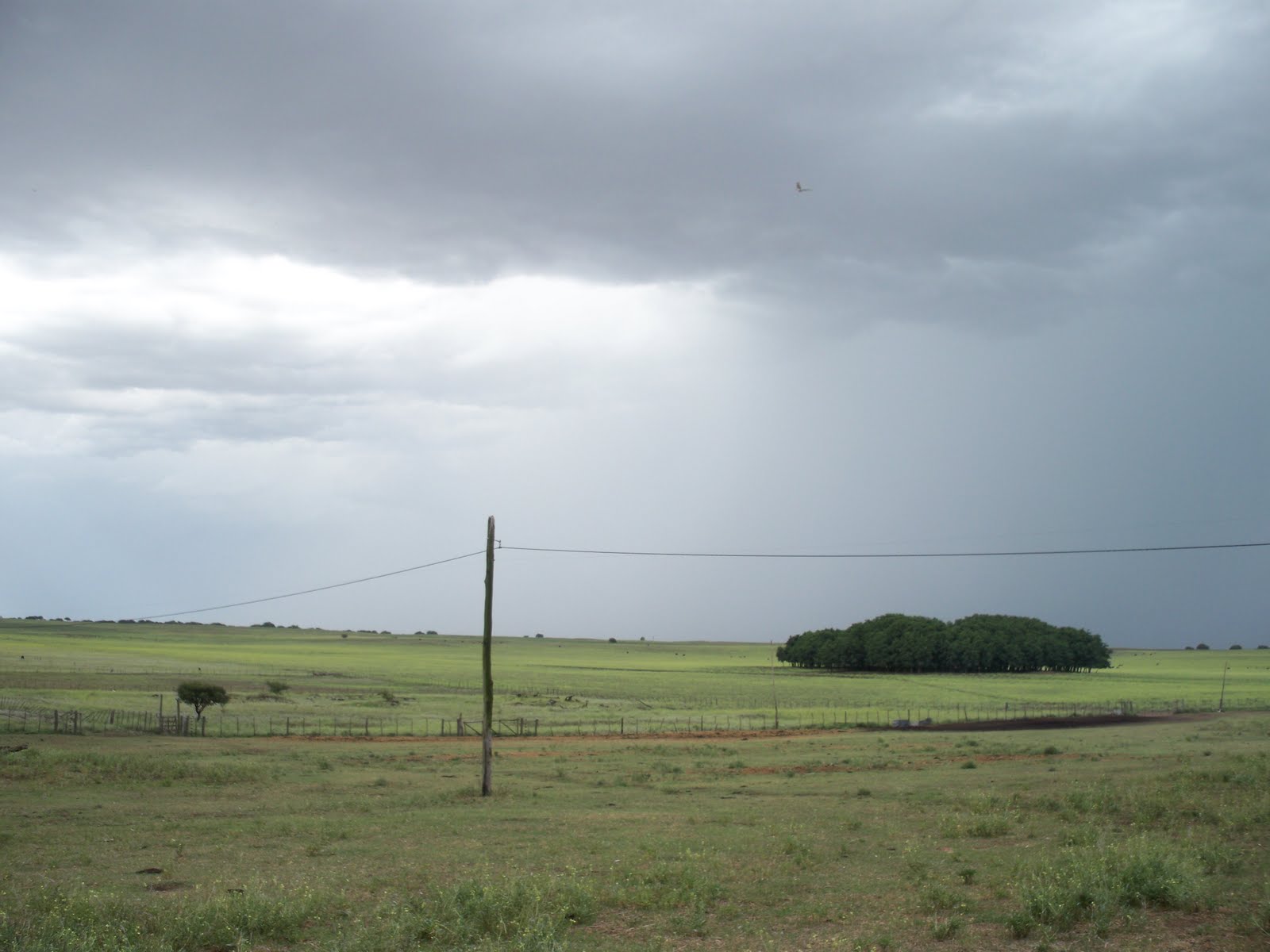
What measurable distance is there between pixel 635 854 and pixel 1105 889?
944cm

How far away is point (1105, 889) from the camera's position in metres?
14.7

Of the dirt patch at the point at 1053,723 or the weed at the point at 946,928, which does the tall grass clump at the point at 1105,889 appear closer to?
the weed at the point at 946,928

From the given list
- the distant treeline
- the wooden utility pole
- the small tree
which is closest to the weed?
the wooden utility pole

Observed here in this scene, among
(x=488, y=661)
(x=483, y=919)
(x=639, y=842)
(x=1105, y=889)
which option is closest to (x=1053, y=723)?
(x=488, y=661)

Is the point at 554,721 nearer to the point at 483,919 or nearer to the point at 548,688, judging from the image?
the point at 548,688

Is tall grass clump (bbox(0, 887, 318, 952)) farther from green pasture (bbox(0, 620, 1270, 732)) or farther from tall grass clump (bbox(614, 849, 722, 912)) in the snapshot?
green pasture (bbox(0, 620, 1270, 732))

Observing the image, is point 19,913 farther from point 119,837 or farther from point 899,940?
point 899,940

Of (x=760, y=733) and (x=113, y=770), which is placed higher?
(x=113, y=770)

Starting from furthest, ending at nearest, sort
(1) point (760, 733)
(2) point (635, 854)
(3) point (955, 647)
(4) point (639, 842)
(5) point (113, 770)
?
1. (3) point (955, 647)
2. (1) point (760, 733)
3. (5) point (113, 770)
4. (4) point (639, 842)
5. (2) point (635, 854)

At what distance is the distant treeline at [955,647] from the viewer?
162 metres

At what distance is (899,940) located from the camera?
1392cm

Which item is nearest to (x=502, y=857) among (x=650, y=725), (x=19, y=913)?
(x=19, y=913)

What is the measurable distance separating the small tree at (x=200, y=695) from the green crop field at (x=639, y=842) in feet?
25.9

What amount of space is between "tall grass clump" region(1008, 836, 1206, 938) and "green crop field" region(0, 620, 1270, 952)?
5cm
